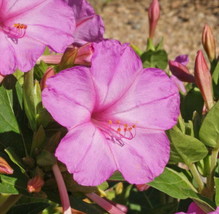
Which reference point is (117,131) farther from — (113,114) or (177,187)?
(177,187)

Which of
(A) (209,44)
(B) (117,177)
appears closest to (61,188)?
(B) (117,177)

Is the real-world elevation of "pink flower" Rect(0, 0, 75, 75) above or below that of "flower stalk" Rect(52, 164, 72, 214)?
above

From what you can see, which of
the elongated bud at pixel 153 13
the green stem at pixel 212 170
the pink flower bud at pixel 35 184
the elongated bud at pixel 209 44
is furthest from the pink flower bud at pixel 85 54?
the elongated bud at pixel 153 13

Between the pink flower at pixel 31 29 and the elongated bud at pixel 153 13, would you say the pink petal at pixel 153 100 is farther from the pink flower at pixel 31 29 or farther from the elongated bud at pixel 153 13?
the elongated bud at pixel 153 13

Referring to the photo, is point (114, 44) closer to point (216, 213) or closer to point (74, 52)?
point (74, 52)

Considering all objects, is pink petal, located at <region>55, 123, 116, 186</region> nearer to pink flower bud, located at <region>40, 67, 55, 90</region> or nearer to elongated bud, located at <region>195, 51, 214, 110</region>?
pink flower bud, located at <region>40, 67, 55, 90</region>

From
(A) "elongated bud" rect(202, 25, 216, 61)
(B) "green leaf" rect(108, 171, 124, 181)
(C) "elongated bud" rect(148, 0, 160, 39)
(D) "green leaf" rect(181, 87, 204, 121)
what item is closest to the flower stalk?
(B) "green leaf" rect(108, 171, 124, 181)
